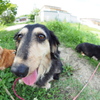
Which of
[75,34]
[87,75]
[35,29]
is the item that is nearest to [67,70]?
[87,75]

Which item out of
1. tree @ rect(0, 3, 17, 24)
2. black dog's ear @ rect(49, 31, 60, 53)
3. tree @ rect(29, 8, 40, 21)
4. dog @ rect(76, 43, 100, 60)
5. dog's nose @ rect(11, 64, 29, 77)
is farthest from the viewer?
tree @ rect(29, 8, 40, 21)

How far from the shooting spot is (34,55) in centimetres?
150

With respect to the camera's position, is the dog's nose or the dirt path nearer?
the dog's nose

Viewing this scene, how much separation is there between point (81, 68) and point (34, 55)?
231 centimetres

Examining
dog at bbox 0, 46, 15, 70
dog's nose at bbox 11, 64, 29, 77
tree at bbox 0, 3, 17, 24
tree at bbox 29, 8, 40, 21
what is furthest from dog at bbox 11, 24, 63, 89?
tree at bbox 29, 8, 40, 21

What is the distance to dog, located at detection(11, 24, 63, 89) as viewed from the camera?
1.35 metres

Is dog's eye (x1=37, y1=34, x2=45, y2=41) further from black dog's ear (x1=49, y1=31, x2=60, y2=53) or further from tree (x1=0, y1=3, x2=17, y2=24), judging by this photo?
tree (x1=0, y1=3, x2=17, y2=24)

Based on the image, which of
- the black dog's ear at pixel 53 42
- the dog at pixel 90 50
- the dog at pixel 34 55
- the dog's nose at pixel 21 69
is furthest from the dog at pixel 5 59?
the dog at pixel 90 50

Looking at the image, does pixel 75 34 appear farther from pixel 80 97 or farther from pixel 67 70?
pixel 80 97

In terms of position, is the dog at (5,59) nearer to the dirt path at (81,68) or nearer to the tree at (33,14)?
the dirt path at (81,68)

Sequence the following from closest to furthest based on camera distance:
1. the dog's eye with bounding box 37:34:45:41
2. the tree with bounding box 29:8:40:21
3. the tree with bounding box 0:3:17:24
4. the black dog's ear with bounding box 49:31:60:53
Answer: the dog's eye with bounding box 37:34:45:41 < the black dog's ear with bounding box 49:31:60:53 < the tree with bounding box 0:3:17:24 < the tree with bounding box 29:8:40:21

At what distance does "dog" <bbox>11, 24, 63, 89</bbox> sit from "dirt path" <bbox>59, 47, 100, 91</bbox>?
2.69 ft

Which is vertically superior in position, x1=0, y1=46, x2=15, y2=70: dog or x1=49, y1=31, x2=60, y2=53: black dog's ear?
x1=49, y1=31, x2=60, y2=53: black dog's ear

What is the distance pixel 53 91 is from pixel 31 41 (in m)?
1.34
